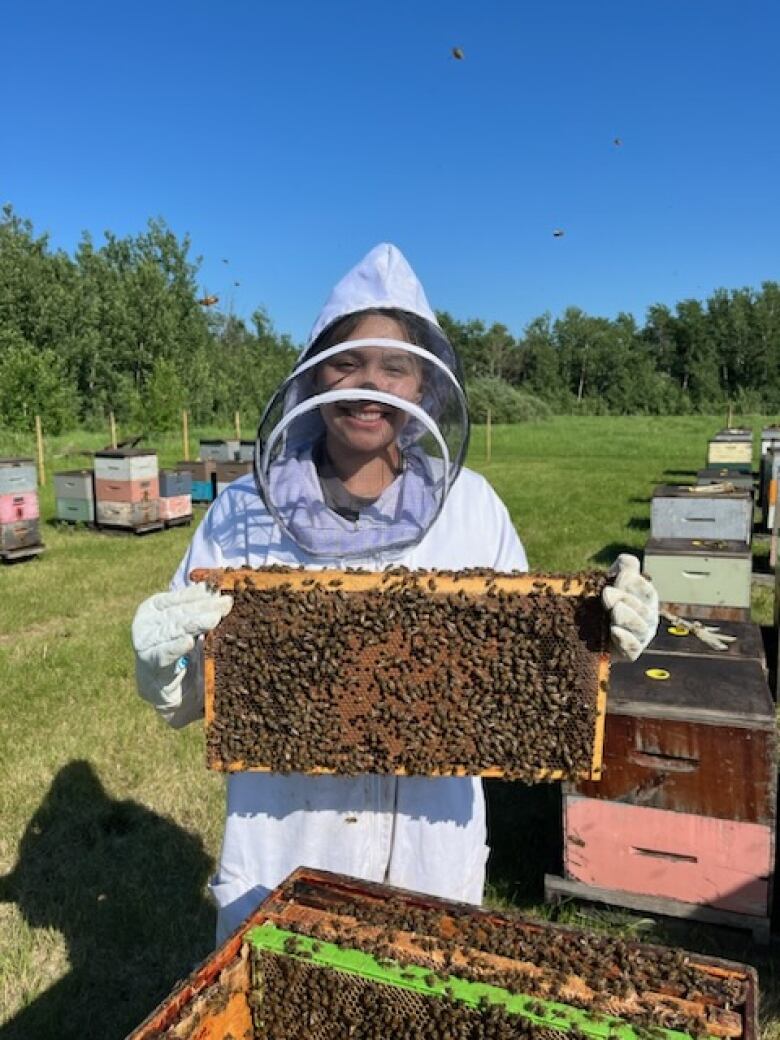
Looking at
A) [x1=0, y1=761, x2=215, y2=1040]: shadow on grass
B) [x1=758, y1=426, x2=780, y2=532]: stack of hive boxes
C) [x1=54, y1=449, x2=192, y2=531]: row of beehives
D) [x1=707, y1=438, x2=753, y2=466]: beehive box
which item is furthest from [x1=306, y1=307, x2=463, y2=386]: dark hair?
[x1=707, y1=438, x2=753, y2=466]: beehive box

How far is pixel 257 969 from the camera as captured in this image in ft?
5.41

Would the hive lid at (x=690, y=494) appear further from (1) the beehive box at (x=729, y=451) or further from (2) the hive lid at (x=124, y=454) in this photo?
(2) the hive lid at (x=124, y=454)

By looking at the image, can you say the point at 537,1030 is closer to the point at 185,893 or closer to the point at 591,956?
the point at 591,956

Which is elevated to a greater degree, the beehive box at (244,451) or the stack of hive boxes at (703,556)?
the beehive box at (244,451)

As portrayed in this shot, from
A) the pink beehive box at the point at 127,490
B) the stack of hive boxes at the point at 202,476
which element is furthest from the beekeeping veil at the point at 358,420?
the stack of hive boxes at the point at 202,476

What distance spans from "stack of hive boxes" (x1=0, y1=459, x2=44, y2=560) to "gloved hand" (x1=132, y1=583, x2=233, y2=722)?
31.5ft

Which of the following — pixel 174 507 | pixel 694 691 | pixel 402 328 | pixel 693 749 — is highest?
pixel 402 328

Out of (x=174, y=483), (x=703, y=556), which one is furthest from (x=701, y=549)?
(x=174, y=483)

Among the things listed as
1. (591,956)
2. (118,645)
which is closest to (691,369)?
(118,645)

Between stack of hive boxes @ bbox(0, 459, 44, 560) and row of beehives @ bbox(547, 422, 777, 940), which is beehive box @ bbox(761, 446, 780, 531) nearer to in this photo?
row of beehives @ bbox(547, 422, 777, 940)

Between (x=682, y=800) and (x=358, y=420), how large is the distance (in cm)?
226

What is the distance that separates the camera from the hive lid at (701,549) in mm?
6219

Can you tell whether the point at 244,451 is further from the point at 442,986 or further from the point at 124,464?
the point at 442,986

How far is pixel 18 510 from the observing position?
11.1 metres
